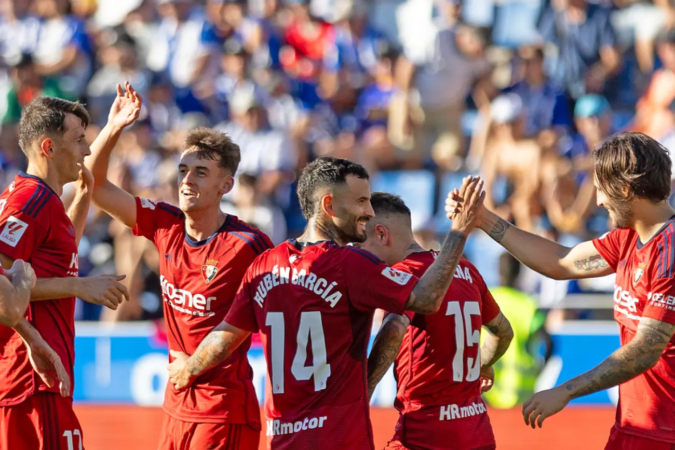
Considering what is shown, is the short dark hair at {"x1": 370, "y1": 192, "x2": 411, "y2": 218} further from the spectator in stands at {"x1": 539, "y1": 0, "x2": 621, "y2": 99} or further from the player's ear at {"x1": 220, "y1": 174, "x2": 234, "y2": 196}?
the spectator in stands at {"x1": 539, "y1": 0, "x2": 621, "y2": 99}

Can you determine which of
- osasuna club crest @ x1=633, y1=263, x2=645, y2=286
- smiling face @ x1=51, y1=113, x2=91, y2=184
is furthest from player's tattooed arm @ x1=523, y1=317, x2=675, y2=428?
smiling face @ x1=51, y1=113, x2=91, y2=184

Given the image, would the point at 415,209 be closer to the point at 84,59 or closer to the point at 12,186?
the point at 84,59

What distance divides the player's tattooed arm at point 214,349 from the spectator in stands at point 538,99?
8.68 metres

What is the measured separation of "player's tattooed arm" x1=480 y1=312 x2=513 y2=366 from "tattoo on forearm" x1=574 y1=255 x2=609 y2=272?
85cm

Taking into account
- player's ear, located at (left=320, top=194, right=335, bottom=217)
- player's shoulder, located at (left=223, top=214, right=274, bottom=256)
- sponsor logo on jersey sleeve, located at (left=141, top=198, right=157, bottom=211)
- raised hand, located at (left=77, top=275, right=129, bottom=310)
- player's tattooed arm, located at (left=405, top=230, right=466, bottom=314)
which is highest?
sponsor logo on jersey sleeve, located at (left=141, top=198, right=157, bottom=211)

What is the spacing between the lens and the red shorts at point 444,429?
564 cm

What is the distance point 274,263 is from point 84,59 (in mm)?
11477

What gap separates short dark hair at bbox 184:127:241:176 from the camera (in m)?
6.12

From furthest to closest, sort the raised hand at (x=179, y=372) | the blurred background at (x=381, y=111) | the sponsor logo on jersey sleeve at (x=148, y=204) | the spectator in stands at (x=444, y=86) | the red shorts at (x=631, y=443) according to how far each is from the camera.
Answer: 1. the spectator in stands at (x=444, y=86)
2. the blurred background at (x=381, y=111)
3. the sponsor logo on jersey sleeve at (x=148, y=204)
4. the raised hand at (x=179, y=372)
5. the red shorts at (x=631, y=443)

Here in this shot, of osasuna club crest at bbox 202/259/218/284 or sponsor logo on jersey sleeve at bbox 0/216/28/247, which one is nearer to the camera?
sponsor logo on jersey sleeve at bbox 0/216/28/247

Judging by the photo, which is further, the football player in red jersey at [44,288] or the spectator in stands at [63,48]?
the spectator in stands at [63,48]

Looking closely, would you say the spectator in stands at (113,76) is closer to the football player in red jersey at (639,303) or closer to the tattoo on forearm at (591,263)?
the tattoo on forearm at (591,263)

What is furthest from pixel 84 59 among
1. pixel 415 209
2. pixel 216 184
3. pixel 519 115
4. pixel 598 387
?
pixel 598 387

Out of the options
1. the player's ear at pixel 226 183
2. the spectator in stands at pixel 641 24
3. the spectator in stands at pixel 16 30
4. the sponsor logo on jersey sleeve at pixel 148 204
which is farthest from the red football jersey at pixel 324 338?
the spectator in stands at pixel 16 30
